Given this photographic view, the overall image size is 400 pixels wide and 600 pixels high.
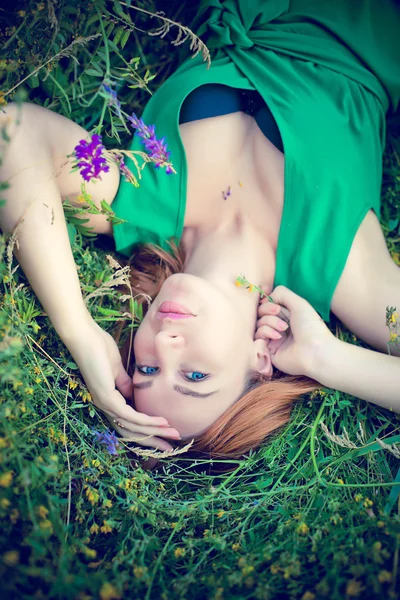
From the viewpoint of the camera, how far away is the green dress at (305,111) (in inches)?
90.2

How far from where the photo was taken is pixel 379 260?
2336 millimetres

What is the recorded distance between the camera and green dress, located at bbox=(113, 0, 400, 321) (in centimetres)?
229

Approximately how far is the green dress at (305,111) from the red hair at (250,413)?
1.12 feet

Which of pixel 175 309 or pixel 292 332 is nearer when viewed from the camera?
pixel 175 309

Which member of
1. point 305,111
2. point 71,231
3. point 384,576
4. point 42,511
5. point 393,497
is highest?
point 305,111

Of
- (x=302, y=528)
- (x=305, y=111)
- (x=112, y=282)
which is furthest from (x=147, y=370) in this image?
(x=305, y=111)

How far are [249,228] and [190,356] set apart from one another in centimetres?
68

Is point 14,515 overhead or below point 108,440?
overhead

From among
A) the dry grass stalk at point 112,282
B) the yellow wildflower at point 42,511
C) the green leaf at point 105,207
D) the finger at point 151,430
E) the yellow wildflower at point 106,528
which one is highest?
the green leaf at point 105,207

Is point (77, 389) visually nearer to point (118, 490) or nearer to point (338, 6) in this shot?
point (118, 490)

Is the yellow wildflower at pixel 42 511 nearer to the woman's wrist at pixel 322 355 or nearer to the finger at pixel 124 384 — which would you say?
the finger at pixel 124 384

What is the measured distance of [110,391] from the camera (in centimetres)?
208

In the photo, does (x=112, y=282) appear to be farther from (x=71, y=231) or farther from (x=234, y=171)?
(x=234, y=171)

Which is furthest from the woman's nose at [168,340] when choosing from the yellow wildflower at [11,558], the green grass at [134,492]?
the yellow wildflower at [11,558]
